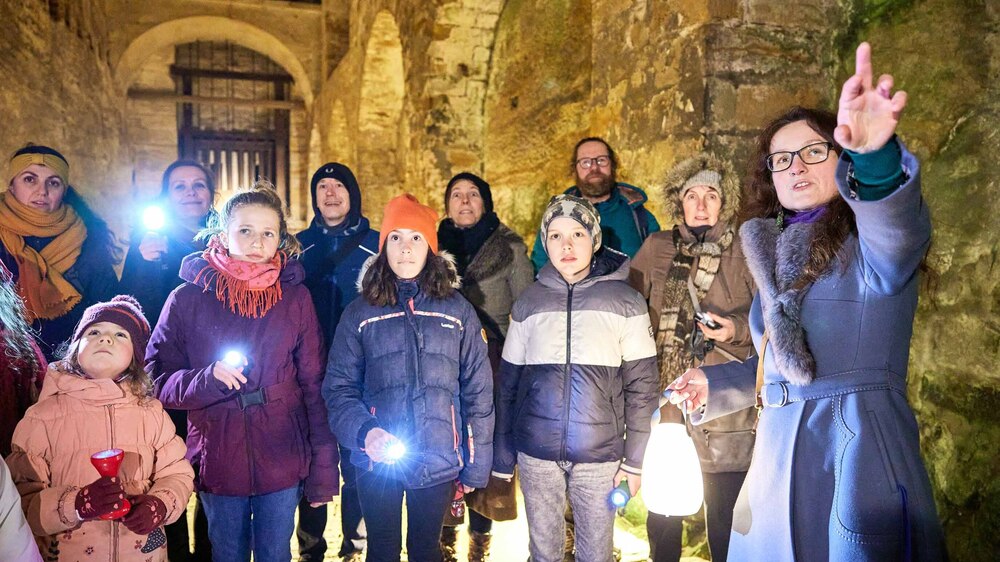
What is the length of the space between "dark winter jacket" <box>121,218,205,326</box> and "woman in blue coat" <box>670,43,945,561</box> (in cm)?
232

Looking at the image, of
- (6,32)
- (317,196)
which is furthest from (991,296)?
(6,32)

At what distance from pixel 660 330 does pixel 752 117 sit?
1124mm

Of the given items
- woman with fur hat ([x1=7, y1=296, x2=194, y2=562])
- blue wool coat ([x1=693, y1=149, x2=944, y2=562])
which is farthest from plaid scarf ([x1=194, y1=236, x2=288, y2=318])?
blue wool coat ([x1=693, y1=149, x2=944, y2=562])

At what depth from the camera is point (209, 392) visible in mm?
1992

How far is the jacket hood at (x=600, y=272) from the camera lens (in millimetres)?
2262

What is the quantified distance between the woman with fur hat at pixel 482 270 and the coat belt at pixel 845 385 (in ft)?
5.25

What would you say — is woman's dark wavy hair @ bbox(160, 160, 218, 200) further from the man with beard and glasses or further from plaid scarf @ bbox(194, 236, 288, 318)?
the man with beard and glasses

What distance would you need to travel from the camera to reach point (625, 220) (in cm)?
306

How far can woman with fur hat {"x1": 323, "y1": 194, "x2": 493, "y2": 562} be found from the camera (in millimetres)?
A: 2123

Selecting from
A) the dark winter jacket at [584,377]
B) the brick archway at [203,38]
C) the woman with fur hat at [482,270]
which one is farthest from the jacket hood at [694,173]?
the brick archway at [203,38]

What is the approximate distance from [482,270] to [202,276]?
1285mm

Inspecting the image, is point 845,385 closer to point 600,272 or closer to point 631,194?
point 600,272

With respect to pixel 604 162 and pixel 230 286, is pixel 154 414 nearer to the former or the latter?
pixel 230 286

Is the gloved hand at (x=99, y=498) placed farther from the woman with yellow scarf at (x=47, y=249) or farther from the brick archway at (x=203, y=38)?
the brick archway at (x=203, y=38)
